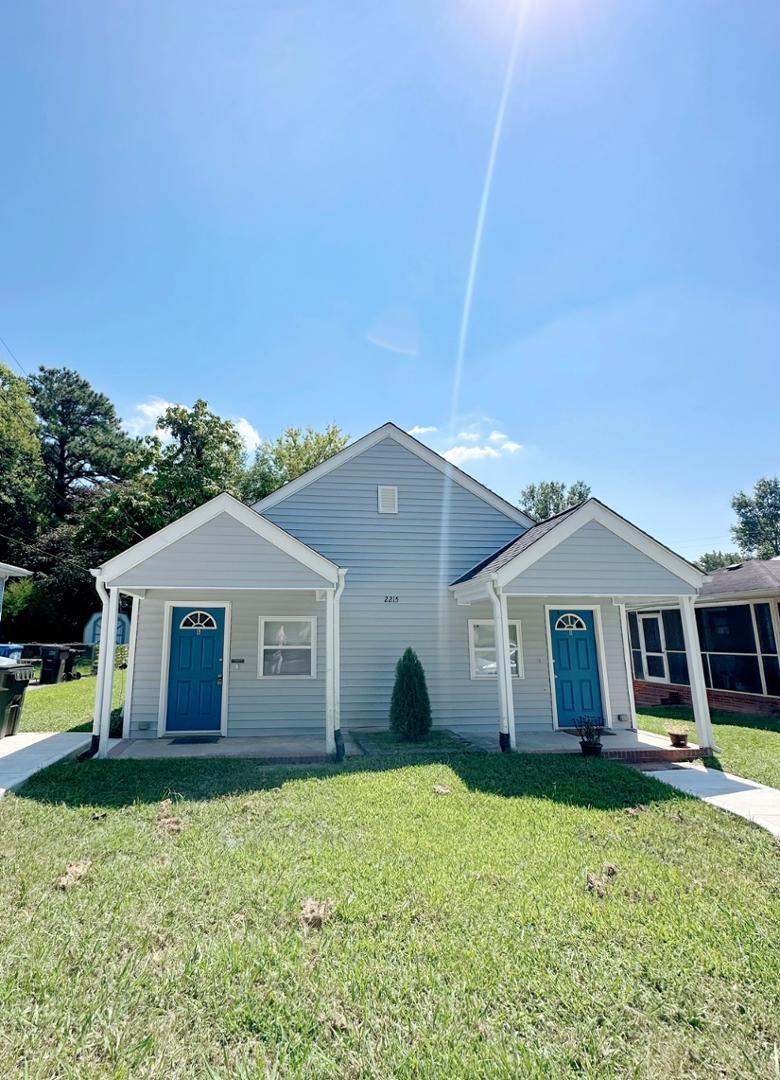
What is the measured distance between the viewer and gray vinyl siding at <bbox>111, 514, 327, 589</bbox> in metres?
7.36

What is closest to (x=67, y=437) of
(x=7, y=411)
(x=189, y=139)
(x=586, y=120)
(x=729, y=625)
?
(x=7, y=411)

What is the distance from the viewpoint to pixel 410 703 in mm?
8766

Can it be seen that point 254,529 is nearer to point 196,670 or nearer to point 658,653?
point 196,670

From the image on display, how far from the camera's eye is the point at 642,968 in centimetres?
270

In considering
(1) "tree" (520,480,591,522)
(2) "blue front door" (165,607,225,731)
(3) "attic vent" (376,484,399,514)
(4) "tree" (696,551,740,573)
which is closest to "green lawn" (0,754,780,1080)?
(2) "blue front door" (165,607,225,731)

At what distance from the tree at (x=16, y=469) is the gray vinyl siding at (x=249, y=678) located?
2552 centimetres

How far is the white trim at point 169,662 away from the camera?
348 inches

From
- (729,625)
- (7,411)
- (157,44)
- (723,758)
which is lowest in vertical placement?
(723,758)

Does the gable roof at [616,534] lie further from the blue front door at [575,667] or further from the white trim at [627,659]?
the blue front door at [575,667]

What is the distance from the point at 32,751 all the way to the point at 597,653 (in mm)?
10015

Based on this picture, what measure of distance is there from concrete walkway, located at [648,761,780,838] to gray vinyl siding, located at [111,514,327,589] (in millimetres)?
5621

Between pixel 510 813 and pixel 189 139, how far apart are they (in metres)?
11.0

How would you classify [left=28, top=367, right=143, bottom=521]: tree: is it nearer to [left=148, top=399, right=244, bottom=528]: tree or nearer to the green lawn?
[left=148, top=399, right=244, bottom=528]: tree

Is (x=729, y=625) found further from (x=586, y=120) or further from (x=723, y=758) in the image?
(x=586, y=120)
